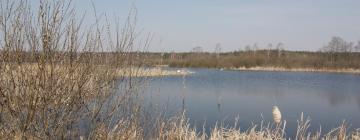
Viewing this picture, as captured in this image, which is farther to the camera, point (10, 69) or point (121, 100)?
point (121, 100)

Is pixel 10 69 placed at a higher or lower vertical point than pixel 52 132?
higher

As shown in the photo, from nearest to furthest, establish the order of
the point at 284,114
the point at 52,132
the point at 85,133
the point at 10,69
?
the point at 10,69 < the point at 52,132 < the point at 85,133 < the point at 284,114

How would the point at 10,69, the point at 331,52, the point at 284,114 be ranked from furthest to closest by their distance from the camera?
the point at 331,52 → the point at 284,114 → the point at 10,69

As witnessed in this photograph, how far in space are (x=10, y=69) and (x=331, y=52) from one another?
216ft

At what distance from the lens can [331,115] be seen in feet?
43.8

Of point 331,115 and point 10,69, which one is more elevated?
point 10,69

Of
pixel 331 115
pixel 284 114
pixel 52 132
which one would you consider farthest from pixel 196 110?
pixel 52 132

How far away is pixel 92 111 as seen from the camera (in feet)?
13.7

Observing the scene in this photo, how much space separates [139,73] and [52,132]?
1.28 meters

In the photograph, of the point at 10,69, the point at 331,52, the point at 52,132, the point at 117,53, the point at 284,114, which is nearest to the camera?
the point at 10,69

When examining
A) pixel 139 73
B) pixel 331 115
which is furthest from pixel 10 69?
pixel 331 115

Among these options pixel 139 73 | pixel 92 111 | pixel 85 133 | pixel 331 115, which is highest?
pixel 139 73

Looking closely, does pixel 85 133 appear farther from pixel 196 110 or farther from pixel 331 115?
pixel 331 115

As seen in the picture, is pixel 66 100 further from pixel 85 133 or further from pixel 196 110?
pixel 196 110
